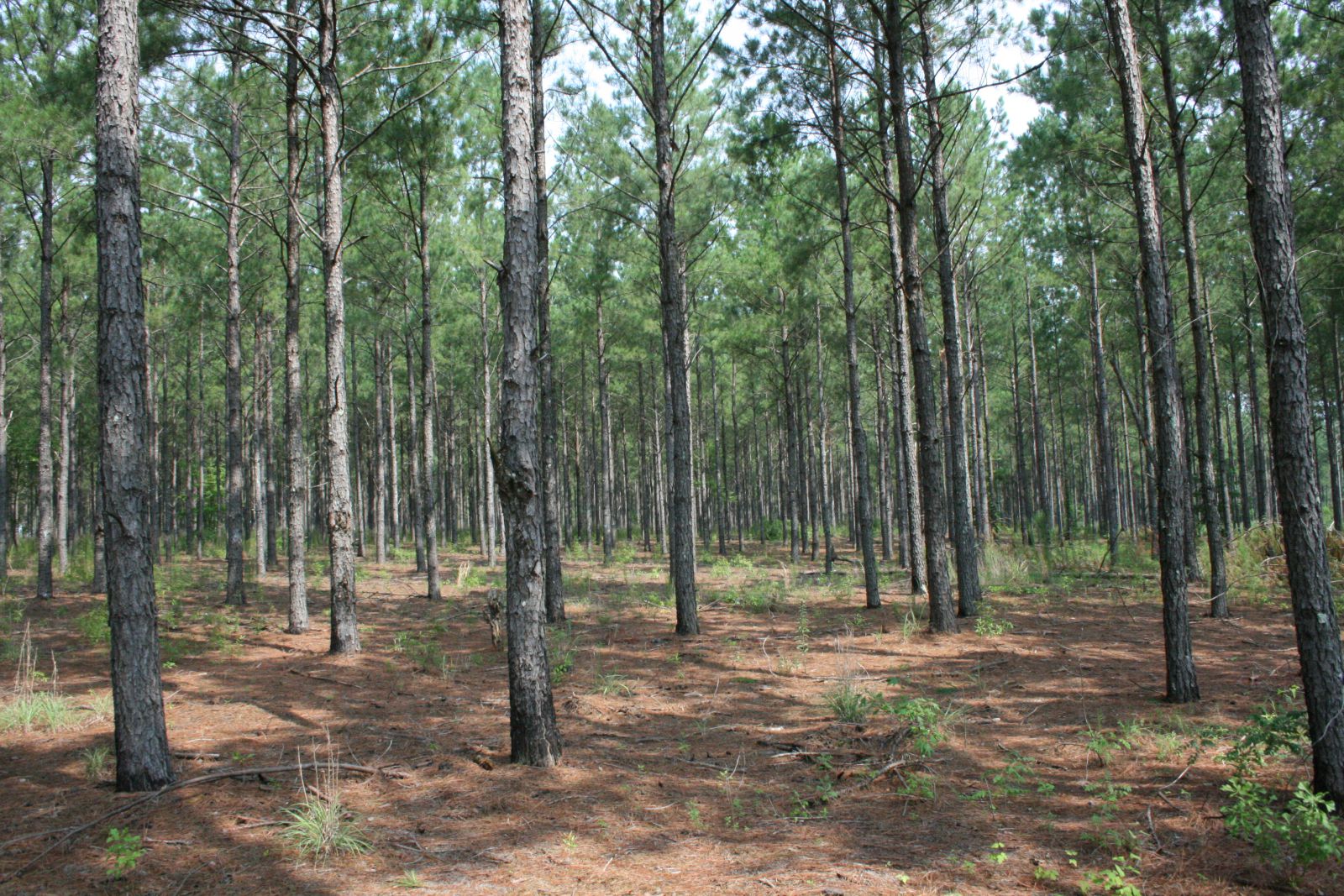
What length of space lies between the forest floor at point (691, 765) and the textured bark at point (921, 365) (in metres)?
0.75

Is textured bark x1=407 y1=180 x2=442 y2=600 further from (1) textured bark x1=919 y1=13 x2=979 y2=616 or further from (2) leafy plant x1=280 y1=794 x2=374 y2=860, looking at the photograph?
(2) leafy plant x1=280 y1=794 x2=374 y2=860

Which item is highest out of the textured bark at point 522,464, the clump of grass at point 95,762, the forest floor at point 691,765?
the textured bark at point 522,464

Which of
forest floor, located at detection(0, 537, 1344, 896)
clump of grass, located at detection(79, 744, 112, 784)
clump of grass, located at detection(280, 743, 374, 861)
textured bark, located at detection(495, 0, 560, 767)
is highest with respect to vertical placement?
textured bark, located at detection(495, 0, 560, 767)

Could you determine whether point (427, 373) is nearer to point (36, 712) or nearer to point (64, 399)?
point (36, 712)

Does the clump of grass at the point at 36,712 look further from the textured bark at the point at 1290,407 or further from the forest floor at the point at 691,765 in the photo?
the textured bark at the point at 1290,407

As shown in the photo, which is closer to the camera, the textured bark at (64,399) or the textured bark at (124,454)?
the textured bark at (124,454)

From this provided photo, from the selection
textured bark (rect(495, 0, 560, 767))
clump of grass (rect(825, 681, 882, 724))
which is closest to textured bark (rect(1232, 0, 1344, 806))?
clump of grass (rect(825, 681, 882, 724))

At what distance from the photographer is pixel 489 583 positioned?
17.4 meters

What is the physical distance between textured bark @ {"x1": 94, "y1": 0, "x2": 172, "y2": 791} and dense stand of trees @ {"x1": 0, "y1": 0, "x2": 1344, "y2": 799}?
21 millimetres

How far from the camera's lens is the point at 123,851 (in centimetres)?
375

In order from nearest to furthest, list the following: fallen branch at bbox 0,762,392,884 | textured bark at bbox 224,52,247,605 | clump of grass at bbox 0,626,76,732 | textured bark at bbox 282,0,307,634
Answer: fallen branch at bbox 0,762,392,884 < clump of grass at bbox 0,626,76,732 < textured bark at bbox 282,0,307,634 < textured bark at bbox 224,52,247,605

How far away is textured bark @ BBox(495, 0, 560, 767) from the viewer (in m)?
5.16

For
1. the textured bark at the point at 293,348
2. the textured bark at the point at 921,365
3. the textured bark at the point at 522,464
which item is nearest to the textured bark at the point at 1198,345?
the textured bark at the point at 921,365

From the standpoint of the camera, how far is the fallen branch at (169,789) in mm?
3717
